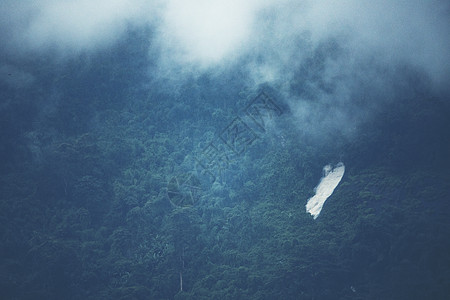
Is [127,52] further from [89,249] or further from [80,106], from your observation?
[89,249]

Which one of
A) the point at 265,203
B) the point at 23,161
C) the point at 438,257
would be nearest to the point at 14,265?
the point at 23,161

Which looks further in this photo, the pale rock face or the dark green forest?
the pale rock face

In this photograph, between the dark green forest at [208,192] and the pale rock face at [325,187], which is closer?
the dark green forest at [208,192]

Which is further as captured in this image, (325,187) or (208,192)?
(208,192)

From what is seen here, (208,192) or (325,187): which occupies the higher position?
(208,192)
